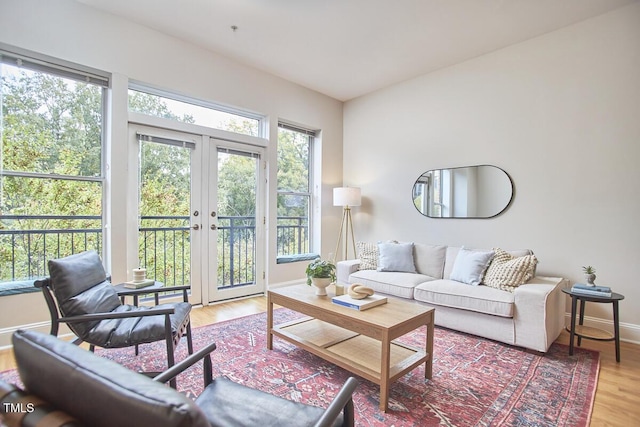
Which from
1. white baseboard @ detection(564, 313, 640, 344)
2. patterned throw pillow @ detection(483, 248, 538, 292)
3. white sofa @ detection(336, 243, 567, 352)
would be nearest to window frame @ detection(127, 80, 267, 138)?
white sofa @ detection(336, 243, 567, 352)

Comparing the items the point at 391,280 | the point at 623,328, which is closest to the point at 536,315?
the point at 623,328

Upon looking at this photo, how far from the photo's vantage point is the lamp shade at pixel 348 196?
14.7 ft

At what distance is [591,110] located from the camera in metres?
2.97

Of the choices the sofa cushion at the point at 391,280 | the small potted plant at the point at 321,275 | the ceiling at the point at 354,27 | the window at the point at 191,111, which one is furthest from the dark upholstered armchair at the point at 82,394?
the window at the point at 191,111

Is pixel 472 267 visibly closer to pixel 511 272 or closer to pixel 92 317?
pixel 511 272

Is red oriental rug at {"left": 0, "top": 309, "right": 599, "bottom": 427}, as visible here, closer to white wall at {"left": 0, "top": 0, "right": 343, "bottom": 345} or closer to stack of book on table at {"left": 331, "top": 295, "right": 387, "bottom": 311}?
stack of book on table at {"left": 331, "top": 295, "right": 387, "bottom": 311}

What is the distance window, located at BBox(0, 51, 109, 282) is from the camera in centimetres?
261

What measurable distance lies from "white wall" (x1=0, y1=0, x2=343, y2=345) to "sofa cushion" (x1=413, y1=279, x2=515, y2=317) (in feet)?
6.88

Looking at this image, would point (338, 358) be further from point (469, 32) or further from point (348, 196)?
point (469, 32)

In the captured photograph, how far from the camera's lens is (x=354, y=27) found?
317cm

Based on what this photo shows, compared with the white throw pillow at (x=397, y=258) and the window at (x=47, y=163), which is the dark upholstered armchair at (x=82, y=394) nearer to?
the window at (x=47, y=163)

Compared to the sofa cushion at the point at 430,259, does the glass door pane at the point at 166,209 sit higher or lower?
higher

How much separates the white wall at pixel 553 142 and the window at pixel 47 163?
3.67 meters

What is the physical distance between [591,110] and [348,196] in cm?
276
